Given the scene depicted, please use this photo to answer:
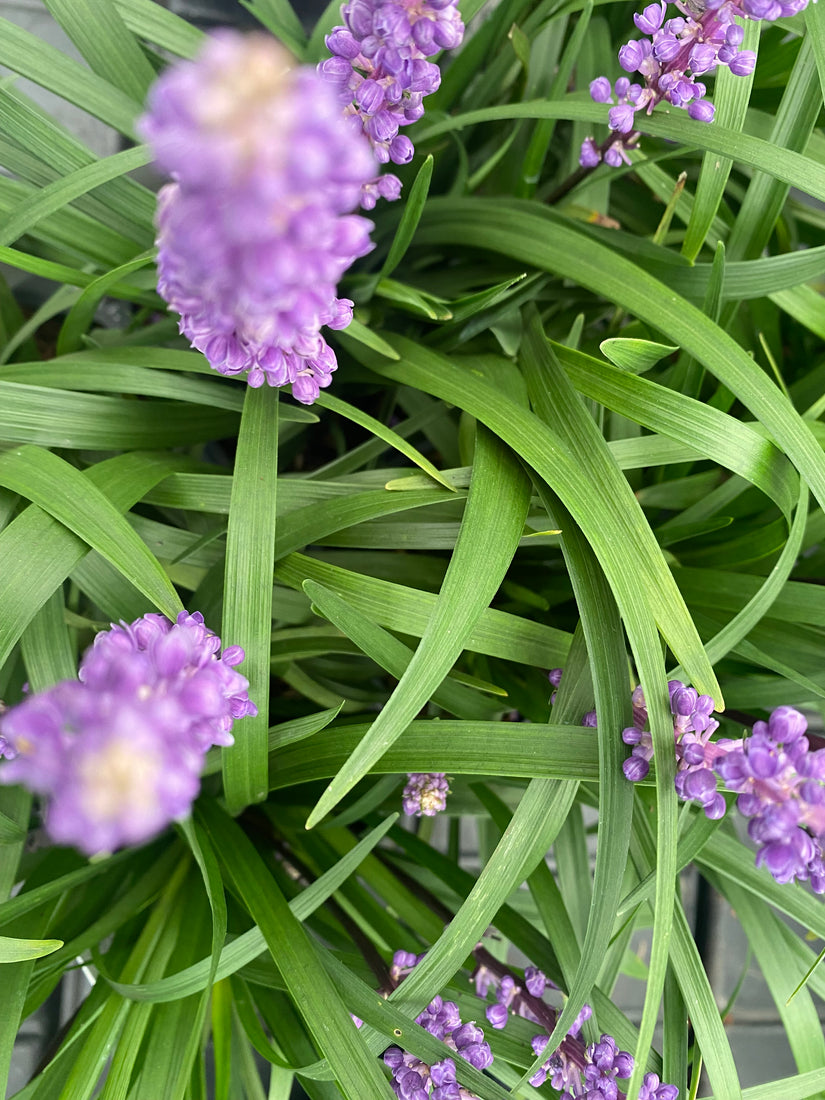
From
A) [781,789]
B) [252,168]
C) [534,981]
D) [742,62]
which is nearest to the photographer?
[252,168]

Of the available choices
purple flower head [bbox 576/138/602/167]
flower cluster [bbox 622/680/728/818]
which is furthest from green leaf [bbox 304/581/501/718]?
purple flower head [bbox 576/138/602/167]

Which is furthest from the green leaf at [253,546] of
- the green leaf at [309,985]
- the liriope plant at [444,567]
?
the green leaf at [309,985]

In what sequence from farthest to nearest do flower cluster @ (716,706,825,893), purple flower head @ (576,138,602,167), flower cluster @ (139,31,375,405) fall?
purple flower head @ (576,138,602,167) < flower cluster @ (716,706,825,893) < flower cluster @ (139,31,375,405)

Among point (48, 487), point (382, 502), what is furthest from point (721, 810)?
point (48, 487)

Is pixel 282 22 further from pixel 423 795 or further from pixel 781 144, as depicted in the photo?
pixel 423 795

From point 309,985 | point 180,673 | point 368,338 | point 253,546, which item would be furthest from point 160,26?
point 309,985

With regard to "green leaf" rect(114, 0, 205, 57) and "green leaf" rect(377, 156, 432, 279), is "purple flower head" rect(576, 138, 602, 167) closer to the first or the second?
"green leaf" rect(377, 156, 432, 279)

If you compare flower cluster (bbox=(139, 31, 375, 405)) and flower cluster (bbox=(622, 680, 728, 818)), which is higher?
flower cluster (bbox=(139, 31, 375, 405))

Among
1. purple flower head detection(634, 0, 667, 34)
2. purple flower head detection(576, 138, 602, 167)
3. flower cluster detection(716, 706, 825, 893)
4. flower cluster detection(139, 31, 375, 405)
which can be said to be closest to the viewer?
flower cluster detection(139, 31, 375, 405)
